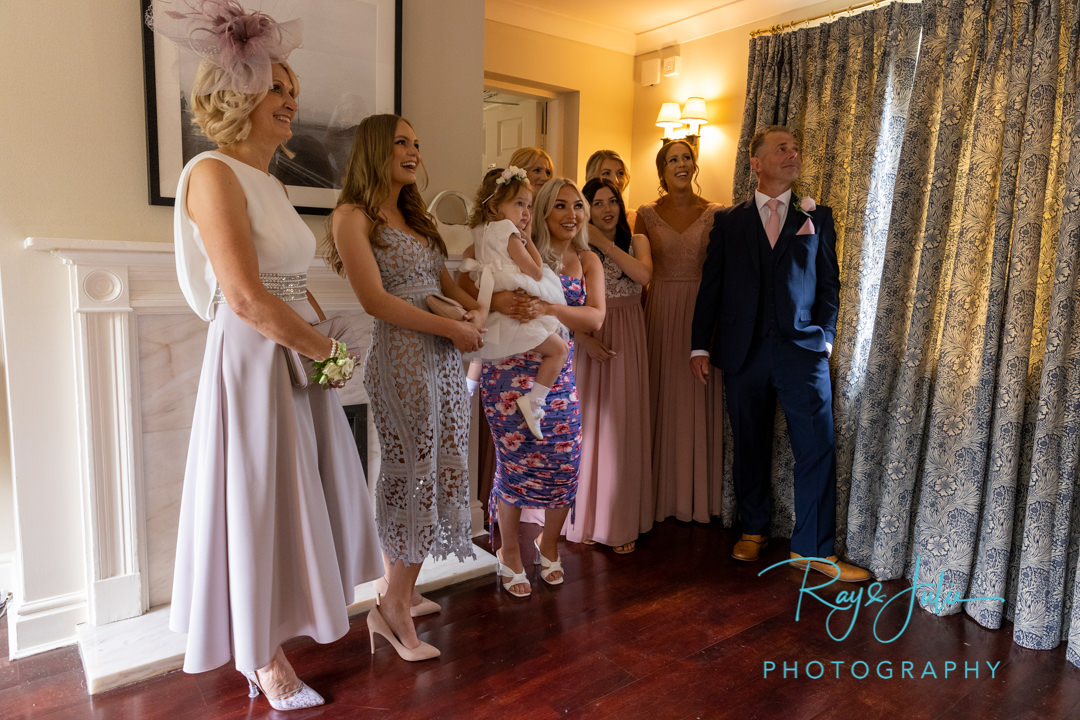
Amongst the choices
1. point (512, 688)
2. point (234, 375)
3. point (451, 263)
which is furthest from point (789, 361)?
point (234, 375)

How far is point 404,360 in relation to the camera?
2.10m

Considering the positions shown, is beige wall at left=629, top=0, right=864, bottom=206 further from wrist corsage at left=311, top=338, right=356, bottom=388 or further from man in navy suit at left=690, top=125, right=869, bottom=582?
wrist corsage at left=311, top=338, right=356, bottom=388

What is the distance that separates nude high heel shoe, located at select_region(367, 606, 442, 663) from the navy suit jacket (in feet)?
5.22

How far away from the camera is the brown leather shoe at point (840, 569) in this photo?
2.85m

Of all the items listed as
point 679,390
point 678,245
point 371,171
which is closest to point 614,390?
point 679,390

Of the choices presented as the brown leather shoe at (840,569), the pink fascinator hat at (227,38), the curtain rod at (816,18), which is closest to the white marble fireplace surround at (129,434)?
the pink fascinator hat at (227,38)

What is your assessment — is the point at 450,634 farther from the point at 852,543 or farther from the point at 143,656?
the point at 852,543

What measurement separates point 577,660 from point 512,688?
0.24 meters

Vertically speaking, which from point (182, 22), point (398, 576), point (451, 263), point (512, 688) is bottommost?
point (512, 688)

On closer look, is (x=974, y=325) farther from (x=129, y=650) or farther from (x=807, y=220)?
(x=129, y=650)

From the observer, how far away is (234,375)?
1.75 metres

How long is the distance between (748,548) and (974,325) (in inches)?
46.4

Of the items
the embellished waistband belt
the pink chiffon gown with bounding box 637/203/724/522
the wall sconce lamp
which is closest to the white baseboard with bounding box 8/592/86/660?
the embellished waistband belt

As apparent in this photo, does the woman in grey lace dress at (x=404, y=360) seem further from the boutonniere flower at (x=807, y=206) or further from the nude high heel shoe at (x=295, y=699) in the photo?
the boutonniere flower at (x=807, y=206)
